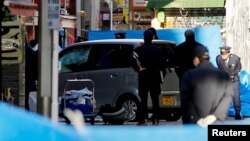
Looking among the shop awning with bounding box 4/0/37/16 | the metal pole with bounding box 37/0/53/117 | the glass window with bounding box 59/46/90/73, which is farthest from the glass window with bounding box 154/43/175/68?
the metal pole with bounding box 37/0/53/117

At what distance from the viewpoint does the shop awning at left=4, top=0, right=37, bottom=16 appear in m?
12.5

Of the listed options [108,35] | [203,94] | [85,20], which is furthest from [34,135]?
[85,20]

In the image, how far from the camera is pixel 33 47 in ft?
50.6

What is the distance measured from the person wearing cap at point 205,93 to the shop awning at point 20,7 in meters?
4.87

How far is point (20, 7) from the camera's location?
1298 centimetres

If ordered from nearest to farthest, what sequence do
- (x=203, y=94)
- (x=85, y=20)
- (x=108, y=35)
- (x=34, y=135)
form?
(x=34, y=135) → (x=203, y=94) → (x=108, y=35) → (x=85, y=20)

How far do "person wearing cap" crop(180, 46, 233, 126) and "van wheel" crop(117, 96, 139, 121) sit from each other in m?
5.96

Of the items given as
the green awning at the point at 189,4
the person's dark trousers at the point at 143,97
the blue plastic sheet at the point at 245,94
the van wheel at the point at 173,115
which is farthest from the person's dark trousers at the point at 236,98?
the green awning at the point at 189,4

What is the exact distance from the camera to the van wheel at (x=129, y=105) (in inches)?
571

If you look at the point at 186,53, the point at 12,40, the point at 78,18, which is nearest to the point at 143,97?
the point at 186,53

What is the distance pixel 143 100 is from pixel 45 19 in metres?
3.71

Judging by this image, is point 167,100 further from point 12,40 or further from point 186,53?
point 12,40

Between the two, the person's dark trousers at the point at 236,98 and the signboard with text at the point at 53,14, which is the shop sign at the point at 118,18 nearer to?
the person's dark trousers at the point at 236,98

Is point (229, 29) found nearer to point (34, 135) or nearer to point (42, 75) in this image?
point (42, 75)
